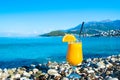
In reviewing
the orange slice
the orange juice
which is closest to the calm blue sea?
the orange juice

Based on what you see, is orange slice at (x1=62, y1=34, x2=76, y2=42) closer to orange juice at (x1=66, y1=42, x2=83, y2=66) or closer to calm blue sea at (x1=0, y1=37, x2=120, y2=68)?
orange juice at (x1=66, y1=42, x2=83, y2=66)

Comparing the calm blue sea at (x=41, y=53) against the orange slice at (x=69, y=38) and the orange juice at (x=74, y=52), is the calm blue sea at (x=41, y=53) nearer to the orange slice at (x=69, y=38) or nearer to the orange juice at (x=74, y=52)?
the orange juice at (x=74, y=52)

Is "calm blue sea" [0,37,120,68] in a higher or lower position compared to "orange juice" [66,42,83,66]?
lower

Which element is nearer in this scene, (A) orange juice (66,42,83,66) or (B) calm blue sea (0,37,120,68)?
(A) orange juice (66,42,83,66)

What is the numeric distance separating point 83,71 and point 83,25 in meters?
3.38

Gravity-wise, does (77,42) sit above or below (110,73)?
above

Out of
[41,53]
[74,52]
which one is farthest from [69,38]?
[41,53]

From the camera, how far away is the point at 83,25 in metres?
7.78

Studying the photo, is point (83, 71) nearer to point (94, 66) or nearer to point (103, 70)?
point (103, 70)

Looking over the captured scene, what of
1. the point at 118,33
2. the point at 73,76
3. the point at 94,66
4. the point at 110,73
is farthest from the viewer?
the point at 118,33

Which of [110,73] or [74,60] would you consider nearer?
[74,60]

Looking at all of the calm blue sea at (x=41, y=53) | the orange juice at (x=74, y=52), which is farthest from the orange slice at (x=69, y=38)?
the calm blue sea at (x=41, y=53)

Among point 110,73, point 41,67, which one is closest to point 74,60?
point 110,73

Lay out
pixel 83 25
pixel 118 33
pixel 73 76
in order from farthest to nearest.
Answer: pixel 118 33 < pixel 73 76 < pixel 83 25
